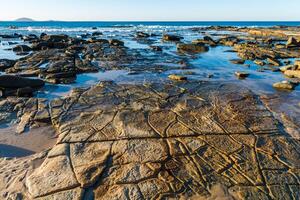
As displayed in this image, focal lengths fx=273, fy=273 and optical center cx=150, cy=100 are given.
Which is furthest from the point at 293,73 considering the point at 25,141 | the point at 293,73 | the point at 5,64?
the point at 5,64

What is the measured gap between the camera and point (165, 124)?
739 cm

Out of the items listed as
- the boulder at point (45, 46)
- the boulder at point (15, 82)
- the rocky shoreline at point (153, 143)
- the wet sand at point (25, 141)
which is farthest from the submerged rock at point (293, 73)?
the boulder at point (45, 46)

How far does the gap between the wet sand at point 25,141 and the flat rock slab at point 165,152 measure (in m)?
0.33

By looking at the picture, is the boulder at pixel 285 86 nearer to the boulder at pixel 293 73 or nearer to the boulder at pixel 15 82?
the boulder at pixel 293 73

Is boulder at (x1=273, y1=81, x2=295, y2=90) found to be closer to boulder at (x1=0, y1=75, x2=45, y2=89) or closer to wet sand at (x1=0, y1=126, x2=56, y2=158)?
wet sand at (x1=0, y1=126, x2=56, y2=158)

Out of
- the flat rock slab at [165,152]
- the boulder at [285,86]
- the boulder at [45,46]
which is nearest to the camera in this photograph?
the flat rock slab at [165,152]

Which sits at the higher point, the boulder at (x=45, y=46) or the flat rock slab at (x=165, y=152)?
the flat rock slab at (x=165, y=152)

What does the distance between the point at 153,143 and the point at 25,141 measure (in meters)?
3.19

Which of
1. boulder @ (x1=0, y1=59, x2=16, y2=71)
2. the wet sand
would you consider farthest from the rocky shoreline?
boulder @ (x1=0, y1=59, x2=16, y2=71)

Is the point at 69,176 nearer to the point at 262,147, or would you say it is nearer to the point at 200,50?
the point at 262,147

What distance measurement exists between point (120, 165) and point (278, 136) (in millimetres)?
4099

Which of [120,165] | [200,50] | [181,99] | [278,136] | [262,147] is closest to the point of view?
[120,165]

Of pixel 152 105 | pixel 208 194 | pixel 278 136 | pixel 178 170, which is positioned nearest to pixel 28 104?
pixel 152 105

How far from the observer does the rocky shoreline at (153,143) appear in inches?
193
